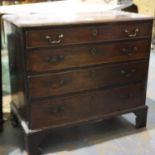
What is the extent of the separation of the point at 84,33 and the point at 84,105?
1.56 feet

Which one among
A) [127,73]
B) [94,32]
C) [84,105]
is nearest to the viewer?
[94,32]

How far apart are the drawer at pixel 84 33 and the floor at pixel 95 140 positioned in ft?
2.27

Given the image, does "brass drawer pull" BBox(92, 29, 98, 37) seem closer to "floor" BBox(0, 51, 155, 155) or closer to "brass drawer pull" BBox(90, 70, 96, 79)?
"brass drawer pull" BBox(90, 70, 96, 79)

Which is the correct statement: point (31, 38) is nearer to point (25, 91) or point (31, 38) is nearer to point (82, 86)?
point (25, 91)

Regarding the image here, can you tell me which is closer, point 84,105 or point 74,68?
point 74,68

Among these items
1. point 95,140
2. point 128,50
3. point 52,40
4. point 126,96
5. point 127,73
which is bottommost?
point 95,140

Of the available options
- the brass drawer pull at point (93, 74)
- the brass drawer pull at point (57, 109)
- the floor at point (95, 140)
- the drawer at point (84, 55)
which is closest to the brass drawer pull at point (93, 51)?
the drawer at point (84, 55)

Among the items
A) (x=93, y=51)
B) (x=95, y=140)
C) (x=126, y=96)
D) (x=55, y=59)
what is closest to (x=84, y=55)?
(x=93, y=51)

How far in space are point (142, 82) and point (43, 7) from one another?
37.1 inches

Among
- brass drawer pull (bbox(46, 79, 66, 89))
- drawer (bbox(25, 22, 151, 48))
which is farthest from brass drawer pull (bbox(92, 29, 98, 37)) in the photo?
brass drawer pull (bbox(46, 79, 66, 89))

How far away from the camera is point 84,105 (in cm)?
199

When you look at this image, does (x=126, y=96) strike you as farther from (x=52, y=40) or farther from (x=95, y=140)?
(x=52, y=40)

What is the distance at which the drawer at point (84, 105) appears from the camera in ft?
6.10

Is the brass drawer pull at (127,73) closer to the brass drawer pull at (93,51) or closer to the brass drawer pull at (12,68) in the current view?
the brass drawer pull at (93,51)
